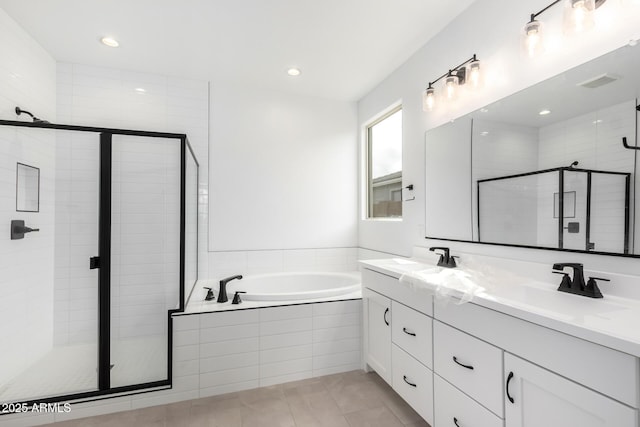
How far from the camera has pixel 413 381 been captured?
1.67 m

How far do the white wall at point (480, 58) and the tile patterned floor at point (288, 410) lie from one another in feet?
3.73

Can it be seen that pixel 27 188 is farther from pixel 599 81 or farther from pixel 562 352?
pixel 599 81

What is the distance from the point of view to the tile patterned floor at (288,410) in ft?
5.70

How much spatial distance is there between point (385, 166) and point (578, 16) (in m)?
1.89

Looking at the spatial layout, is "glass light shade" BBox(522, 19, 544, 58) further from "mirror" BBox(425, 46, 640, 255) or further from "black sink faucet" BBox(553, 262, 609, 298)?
"black sink faucet" BBox(553, 262, 609, 298)

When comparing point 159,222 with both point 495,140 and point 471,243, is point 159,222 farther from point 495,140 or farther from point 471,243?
point 495,140

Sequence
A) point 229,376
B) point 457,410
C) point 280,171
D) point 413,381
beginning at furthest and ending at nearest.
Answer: point 280,171 < point 229,376 < point 413,381 < point 457,410

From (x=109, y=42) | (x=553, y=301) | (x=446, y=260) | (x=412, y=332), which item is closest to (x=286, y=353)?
(x=412, y=332)

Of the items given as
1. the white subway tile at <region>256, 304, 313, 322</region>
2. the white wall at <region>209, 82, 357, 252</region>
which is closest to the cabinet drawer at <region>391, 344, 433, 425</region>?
the white subway tile at <region>256, 304, 313, 322</region>

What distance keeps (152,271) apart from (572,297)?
95.6 inches

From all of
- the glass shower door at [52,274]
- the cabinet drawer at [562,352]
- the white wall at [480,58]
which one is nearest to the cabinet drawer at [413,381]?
the cabinet drawer at [562,352]

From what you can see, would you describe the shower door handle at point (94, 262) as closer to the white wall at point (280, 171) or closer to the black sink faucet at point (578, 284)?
the white wall at point (280, 171)

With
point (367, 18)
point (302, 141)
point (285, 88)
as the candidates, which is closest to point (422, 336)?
point (367, 18)

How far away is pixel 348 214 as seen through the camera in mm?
3432
